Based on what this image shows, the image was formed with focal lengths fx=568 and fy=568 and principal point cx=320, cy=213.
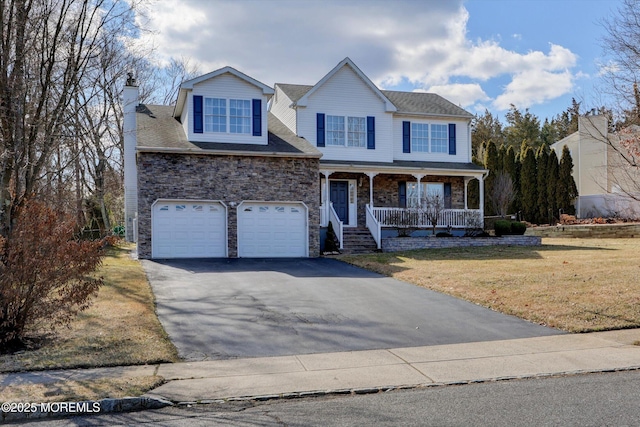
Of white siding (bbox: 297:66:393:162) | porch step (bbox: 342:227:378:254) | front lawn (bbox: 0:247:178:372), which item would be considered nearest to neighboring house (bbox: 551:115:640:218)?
white siding (bbox: 297:66:393:162)

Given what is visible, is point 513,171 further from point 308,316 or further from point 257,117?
point 308,316

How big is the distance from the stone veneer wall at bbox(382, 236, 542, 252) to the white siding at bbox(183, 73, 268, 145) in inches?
260

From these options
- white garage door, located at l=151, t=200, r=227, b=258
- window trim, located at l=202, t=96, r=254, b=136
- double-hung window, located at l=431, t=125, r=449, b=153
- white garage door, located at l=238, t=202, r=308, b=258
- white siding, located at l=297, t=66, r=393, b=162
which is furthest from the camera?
double-hung window, located at l=431, t=125, r=449, b=153

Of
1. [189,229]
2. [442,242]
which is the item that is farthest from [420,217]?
[189,229]

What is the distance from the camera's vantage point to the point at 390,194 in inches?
1057

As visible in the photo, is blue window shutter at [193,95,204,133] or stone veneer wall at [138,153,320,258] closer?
stone veneer wall at [138,153,320,258]

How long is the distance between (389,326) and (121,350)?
15.6 feet

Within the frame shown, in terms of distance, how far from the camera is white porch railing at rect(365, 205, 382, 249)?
2364cm

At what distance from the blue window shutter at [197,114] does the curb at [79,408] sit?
16.3m

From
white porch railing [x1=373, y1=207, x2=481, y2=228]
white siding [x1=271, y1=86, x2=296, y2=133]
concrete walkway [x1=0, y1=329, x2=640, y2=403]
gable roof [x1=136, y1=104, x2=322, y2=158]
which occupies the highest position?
white siding [x1=271, y1=86, x2=296, y2=133]

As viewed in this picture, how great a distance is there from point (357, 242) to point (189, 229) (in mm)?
7098

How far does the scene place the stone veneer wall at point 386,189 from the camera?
26.0 metres

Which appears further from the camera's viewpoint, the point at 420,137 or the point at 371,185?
the point at 420,137

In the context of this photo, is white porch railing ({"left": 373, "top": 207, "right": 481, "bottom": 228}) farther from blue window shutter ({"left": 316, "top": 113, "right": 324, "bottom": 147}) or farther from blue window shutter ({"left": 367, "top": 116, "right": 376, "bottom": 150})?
blue window shutter ({"left": 316, "top": 113, "right": 324, "bottom": 147})
